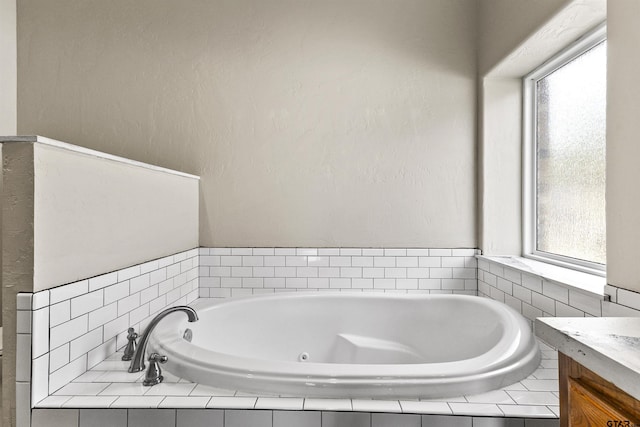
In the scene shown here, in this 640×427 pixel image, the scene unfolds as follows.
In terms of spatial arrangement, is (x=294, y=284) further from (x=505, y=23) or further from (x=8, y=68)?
(x=8, y=68)

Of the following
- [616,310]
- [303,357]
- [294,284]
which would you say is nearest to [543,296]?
[616,310]

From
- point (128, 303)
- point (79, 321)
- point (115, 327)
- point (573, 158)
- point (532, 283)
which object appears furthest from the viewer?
point (573, 158)

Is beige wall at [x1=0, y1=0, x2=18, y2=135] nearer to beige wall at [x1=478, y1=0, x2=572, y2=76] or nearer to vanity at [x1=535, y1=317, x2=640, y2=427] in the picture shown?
beige wall at [x1=478, y1=0, x2=572, y2=76]

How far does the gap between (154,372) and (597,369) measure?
1.21 meters

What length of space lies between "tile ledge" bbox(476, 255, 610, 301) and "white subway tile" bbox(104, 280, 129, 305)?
1.76 metres

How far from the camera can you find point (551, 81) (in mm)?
2326

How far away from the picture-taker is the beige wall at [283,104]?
2.60 meters

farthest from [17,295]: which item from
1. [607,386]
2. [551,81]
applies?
[551,81]

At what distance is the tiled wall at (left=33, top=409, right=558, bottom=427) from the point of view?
1148mm

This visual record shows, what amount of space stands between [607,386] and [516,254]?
6.50 feet

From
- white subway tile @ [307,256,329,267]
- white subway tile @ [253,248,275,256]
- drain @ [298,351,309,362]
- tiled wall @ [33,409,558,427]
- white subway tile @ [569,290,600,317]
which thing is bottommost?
drain @ [298,351,309,362]

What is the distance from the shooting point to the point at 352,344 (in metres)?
2.28

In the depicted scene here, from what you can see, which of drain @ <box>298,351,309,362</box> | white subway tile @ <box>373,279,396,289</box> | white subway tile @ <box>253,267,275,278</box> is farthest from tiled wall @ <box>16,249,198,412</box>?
white subway tile @ <box>373,279,396,289</box>

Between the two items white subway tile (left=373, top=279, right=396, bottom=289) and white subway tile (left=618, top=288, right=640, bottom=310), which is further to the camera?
white subway tile (left=373, top=279, right=396, bottom=289)
